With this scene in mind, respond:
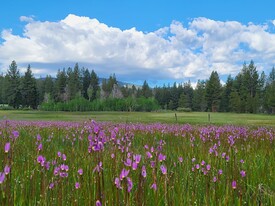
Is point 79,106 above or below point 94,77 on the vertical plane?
below

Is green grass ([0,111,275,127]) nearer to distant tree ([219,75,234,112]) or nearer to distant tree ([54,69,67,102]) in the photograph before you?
distant tree ([219,75,234,112])

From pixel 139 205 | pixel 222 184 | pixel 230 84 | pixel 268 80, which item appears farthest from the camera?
pixel 268 80

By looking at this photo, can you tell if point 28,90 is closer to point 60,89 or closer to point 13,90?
point 13,90

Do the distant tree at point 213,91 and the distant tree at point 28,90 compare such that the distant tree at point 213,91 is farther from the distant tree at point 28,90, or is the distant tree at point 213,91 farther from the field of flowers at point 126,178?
the field of flowers at point 126,178

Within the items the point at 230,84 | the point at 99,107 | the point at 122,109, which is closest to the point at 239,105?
the point at 230,84

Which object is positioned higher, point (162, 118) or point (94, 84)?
point (94, 84)

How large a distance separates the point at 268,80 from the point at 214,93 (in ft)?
153

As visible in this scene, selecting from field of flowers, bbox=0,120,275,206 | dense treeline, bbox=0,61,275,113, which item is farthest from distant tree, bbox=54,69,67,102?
field of flowers, bbox=0,120,275,206

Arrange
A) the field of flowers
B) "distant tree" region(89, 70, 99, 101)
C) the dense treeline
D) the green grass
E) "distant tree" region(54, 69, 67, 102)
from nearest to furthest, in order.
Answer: the field of flowers
the green grass
the dense treeline
"distant tree" region(54, 69, 67, 102)
"distant tree" region(89, 70, 99, 101)

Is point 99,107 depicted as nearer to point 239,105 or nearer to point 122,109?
point 122,109

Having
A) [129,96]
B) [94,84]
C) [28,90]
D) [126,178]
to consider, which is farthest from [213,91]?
[126,178]

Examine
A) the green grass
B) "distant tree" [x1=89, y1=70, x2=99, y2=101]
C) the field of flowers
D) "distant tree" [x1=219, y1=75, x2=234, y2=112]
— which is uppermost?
"distant tree" [x1=89, y1=70, x2=99, y2=101]

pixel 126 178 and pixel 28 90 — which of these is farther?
pixel 28 90

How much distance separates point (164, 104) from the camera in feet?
517
